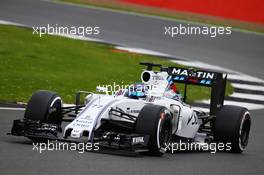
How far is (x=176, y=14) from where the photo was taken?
1136 inches

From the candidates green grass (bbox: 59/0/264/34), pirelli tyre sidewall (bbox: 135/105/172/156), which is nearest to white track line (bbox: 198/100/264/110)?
pirelli tyre sidewall (bbox: 135/105/172/156)

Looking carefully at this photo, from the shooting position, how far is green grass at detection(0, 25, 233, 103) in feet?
58.7

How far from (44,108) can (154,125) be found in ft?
5.26

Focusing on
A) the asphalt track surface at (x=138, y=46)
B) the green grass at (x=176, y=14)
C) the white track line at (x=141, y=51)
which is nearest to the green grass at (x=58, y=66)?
the white track line at (x=141, y=51)

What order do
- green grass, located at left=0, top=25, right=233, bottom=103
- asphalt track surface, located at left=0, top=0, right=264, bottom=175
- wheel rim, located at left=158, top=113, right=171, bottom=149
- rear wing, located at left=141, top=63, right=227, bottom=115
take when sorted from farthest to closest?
green grass, located at left=0, top=25, right=233, bottom=103, rear wing, located at left=141, top=63, right=227, bottom=115, wheel rim, located at left=158, top=113, right=171, bottom=149, asphalt track surface, located at left=0, top=0, right=264, bottom=175

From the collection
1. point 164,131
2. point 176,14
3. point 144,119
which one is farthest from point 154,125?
point 176,14

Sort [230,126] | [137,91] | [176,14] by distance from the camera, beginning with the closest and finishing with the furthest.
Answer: [137,91], [230,126], [176,14]

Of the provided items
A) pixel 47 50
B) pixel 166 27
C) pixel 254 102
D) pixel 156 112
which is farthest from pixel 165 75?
pixel 166 27

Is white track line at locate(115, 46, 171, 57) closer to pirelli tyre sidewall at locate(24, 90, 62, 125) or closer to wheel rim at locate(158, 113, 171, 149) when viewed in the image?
pirelli tyre sidewall at locate(24, 90, 62, 125)

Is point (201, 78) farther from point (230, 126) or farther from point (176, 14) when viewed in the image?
point (176, 14)

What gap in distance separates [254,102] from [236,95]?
2.01ft

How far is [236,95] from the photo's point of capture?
66.1 feet

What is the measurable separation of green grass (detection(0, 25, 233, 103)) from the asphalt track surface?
1908 mm

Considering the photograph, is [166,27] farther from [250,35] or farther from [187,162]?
[187,162]
